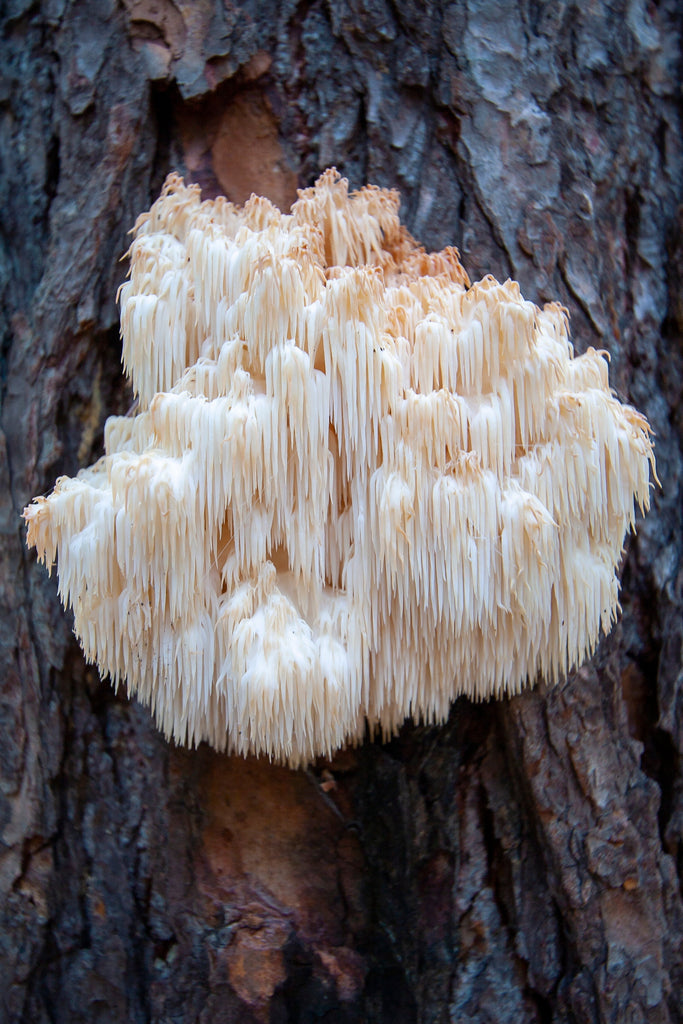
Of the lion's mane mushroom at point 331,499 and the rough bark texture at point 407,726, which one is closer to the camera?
the lion's mane mushroom at point 331,499

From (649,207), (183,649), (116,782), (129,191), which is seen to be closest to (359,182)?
(129,191)

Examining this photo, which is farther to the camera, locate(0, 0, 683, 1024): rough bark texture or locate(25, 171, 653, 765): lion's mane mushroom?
locate(0, 0, 683, 1024): rough bark texture

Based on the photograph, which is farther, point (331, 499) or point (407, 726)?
point (407, 726)

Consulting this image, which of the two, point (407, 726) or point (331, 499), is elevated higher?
point (331, 499)
